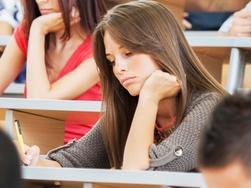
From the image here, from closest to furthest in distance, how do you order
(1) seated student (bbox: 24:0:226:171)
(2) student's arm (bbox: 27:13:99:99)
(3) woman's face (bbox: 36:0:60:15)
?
(1) seated student (bbox: 24:0:226:171)
(2) student's arm (bbox: 27:13:99:99)
(3) woman's face (bbox: 36:0:60:15)

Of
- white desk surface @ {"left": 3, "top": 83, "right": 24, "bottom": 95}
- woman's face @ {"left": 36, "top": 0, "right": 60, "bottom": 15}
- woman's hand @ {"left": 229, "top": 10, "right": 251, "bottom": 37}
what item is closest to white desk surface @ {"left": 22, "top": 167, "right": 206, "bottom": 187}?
woman's hand @ {"left": 229, "top": 10, "right": 251, "bottom": 37}

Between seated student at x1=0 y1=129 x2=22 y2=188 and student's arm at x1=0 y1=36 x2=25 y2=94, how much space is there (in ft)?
4.91

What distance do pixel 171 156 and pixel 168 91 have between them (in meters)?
0.14

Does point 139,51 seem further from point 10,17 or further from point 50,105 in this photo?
point 10,17

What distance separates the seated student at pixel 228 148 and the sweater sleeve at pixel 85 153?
2.97ft

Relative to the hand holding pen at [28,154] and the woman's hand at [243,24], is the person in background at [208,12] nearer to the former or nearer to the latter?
the woman's hand at [243,24]

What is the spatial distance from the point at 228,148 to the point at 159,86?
31.8 inches

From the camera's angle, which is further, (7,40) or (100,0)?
(7,40)

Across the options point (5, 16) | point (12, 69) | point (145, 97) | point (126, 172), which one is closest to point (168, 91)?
point (145, 97)

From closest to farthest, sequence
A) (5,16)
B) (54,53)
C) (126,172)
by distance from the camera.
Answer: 1. (126,172)
2. (54,53)
3. (5,16)

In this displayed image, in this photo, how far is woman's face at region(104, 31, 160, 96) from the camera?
4.96 ft

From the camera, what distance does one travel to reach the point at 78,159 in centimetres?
163

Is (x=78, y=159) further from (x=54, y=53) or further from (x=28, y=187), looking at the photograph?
(x=54, y=53)

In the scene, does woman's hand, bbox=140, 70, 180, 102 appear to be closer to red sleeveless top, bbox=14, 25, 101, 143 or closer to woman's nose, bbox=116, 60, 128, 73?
woman's nose, bbox=116, 60, 128, 73
